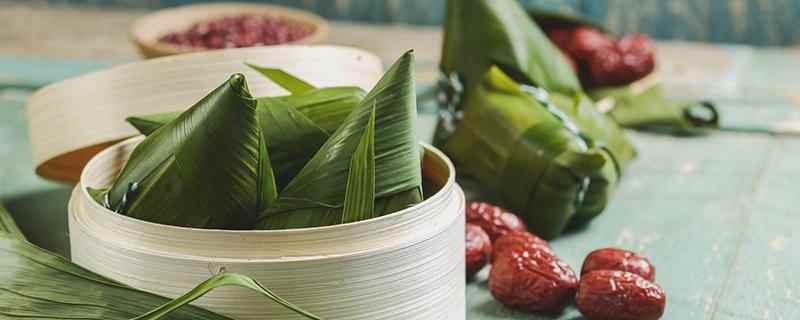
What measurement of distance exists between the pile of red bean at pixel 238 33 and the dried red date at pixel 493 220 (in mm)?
533

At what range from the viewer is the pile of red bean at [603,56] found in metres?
1.52

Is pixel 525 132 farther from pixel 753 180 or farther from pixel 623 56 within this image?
pixel 623 56

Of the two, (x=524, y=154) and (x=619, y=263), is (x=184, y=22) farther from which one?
(x=619, y=263)

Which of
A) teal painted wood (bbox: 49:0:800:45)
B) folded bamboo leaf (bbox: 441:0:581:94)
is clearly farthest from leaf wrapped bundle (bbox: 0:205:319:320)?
teal painted wood (bbox: 49:0:800:45)

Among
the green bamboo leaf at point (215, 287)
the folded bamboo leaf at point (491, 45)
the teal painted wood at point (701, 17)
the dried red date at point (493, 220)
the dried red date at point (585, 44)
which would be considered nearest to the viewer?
the green bamboo leaf at point (215, 287)

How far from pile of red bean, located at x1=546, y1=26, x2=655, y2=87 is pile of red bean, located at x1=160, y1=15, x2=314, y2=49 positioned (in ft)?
1.31

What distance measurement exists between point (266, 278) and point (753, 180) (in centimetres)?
75

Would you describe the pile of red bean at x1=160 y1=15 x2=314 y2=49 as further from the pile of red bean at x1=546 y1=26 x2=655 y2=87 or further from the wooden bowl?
the pile of red bean at x1=546 y1=26 x2=655 y2=87

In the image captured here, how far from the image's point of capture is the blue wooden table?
36.8 inches

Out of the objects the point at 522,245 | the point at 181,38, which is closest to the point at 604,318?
the point at 522,245

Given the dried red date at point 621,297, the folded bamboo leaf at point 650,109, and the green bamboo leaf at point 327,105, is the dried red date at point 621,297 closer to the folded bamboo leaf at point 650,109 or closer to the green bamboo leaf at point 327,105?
the green bamboo leaf at point 327,105

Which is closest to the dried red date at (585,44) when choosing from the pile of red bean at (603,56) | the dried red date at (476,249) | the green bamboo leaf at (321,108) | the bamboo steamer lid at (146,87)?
the pile of red bean at (603,56)

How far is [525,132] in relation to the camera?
112 centimetres

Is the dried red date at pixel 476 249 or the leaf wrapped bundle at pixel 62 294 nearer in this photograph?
the leaf wrapped bundle at pixel 62 294
